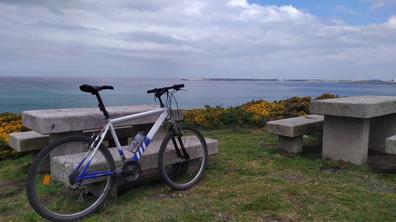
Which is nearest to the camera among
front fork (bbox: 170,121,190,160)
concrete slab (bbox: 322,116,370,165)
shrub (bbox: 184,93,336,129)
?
front fork (bbox: 170,121,190,160)

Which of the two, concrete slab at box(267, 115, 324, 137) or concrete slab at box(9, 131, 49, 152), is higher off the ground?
concrete slab at box(267, 115, 324, 137)

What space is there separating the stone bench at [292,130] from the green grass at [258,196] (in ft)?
1.54

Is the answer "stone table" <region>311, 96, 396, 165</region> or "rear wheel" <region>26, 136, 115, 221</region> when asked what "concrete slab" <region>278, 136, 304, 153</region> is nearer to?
"stone table" <region>311, 96, 396, 165</region>

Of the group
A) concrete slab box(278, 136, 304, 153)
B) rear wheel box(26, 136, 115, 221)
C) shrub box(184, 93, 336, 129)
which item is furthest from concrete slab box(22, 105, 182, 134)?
shrub box(184, 93, 336, 129)

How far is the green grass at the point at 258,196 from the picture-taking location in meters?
3.70

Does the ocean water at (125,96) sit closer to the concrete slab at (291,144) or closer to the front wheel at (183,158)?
the front wheel at (183,158)

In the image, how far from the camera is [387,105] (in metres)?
5.82

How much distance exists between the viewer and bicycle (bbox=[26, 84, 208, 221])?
3.53m

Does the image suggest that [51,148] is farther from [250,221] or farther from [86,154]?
[250,221]

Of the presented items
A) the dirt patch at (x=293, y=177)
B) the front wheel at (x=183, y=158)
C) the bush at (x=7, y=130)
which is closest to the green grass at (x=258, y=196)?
the dirt patch at (x=293, y=177)

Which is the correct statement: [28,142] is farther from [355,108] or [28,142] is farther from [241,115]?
[241,115]

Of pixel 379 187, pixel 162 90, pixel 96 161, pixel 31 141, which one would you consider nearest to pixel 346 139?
pixel 379 187

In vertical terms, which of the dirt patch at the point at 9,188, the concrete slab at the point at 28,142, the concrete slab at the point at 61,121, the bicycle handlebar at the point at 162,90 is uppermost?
the bicycle handlebar at the point at 162,90

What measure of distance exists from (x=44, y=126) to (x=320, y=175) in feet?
11.9
